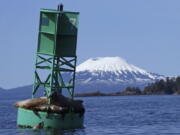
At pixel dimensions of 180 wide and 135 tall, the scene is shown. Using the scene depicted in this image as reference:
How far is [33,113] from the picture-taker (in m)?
61.1

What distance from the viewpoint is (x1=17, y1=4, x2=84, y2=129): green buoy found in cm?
6106

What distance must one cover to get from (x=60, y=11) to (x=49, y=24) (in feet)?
5.43

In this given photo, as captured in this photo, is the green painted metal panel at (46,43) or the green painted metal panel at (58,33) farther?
the green painted metal panel at (46,43)

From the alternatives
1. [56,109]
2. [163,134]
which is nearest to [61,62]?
[56,109]

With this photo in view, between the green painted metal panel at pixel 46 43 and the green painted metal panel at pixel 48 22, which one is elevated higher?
the green painted metal panel at pixel 48 22

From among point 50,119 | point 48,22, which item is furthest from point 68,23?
point 50,119

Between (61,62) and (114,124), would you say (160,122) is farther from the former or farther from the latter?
(61,62)

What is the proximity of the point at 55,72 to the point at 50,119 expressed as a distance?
6935mm

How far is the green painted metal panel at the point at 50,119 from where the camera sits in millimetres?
61000

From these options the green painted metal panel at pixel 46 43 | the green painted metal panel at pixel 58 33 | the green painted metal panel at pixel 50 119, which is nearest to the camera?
the green painted metal panel at pixel 50 119

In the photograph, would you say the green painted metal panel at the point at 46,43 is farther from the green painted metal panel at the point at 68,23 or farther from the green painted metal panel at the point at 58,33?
the green painted metal panel at the point at 68,23

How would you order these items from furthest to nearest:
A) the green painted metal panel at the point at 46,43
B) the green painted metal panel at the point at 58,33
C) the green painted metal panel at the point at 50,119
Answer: the green painted metal panel at the point at 46,43 → the green painted metal panel at the point at 58,33 → the green painted metal panel at the point at 50,119

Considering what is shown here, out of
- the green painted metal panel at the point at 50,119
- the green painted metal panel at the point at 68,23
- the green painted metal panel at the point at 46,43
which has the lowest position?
the green painted metal panel at the point at 50,119

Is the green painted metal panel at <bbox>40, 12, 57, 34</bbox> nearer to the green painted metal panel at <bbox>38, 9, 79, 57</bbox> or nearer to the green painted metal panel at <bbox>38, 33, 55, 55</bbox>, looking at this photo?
the green painted metal panel at <bbox>38, 9, 79, 57</bbox>
